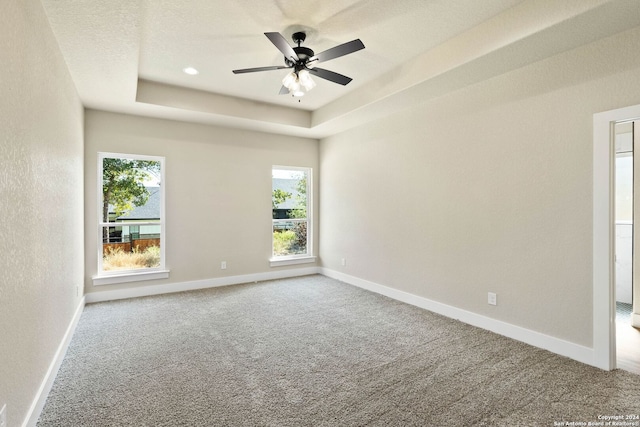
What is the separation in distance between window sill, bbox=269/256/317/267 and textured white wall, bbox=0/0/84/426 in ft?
10.2

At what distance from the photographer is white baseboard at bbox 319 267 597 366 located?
2719 millimetres

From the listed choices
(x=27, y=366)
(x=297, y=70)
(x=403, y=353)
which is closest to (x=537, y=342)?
(x=403, y=353)

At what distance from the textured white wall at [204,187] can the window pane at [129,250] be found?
0.55 ft

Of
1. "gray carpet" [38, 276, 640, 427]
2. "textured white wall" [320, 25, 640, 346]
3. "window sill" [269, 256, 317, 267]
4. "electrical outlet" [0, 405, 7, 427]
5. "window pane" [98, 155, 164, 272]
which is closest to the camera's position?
"electrical outlet" [0, 405, 7, 427]

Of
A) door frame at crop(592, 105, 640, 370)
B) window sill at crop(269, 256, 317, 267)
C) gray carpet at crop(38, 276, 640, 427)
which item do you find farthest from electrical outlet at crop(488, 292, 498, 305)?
window sill at crop(269, 256, 317, 267)

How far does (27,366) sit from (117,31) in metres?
2.33

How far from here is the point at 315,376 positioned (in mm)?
2461

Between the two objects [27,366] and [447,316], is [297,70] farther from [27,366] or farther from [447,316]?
[447,316]

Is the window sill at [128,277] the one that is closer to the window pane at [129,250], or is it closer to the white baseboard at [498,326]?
the window pane at [129,250]

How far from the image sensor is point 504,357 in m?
2.75

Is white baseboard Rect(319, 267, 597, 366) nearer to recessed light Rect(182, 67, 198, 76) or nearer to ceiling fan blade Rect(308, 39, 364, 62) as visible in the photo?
ceiling fan blade Rect(308, 39, 364, 62)

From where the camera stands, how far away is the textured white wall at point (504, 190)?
2674mm

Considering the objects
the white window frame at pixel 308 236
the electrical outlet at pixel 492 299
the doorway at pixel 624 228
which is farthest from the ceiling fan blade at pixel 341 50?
the doorway at pixel 624 228

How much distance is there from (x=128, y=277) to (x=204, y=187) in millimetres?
1664
